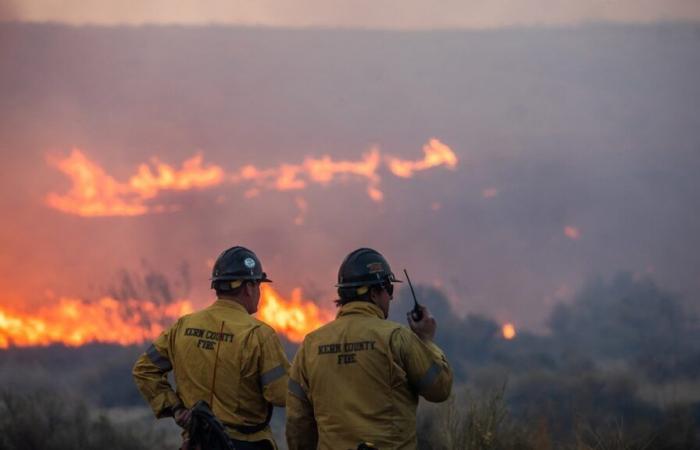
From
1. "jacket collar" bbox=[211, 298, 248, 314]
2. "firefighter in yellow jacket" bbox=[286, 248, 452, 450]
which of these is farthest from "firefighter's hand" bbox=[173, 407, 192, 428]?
"firefighter in yellow jacket" bbox=[286, 248, 452, 450]

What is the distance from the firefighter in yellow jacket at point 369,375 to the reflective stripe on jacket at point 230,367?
870 mm

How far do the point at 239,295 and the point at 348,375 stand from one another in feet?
5.95

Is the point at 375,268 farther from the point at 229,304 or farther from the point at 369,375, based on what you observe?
the point at 229,304

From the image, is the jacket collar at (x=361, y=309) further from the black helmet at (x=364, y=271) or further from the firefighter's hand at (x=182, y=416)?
the firefighter's hand at (x=182, y=416)

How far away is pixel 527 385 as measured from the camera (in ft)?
140

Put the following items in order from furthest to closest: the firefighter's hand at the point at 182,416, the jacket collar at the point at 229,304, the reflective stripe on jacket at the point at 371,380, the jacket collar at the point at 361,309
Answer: the jacket collar at the point at 229,304
the firefighter's hand at the point at 182,416
the jacket collar at the point at 361,309
the reflective stripe on jacket at the point at 371,380

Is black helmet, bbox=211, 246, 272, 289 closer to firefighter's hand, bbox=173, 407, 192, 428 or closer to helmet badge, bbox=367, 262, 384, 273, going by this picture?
firefighter's hand, bbox=173, 407, 192, 428

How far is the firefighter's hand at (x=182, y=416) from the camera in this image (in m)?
7.32

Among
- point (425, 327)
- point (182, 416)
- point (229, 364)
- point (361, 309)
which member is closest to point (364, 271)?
point (361, 309)

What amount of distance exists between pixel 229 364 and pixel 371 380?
1.61m

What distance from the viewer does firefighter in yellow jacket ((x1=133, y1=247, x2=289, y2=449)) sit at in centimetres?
745

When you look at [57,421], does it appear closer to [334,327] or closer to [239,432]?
[239,432]

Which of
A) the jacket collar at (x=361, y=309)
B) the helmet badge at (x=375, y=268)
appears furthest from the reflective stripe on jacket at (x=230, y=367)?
the helmet badge at (x=375, y=268)

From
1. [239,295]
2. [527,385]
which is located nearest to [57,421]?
[239,295]
